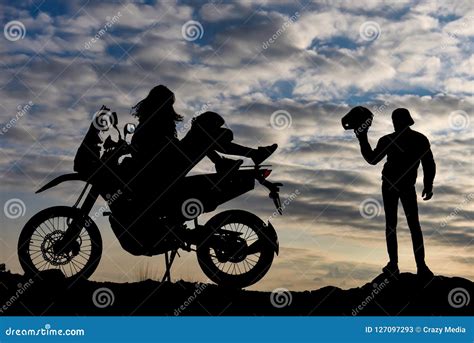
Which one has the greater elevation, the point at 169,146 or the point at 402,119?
the point at 402,119

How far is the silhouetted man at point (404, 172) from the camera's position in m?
9.74

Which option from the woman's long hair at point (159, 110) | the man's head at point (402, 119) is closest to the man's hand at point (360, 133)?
the man's head at point (402, 119)

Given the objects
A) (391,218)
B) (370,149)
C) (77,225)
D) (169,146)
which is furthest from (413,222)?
(77,225)

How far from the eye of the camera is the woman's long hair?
8.87 metres

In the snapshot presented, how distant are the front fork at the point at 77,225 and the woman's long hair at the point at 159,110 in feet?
4.04

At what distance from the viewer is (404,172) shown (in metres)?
9.78

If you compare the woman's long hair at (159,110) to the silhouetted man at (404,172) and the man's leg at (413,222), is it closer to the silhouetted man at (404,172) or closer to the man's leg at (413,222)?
the silhouetted man at (404,172)

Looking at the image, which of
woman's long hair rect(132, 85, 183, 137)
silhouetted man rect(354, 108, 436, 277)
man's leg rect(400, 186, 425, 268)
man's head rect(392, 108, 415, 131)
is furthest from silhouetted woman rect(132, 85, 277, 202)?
man's leg rect(400, 186, 425, 268)

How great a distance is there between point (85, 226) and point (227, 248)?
6.69 ft

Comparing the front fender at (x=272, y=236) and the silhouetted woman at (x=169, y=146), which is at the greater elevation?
the silhouetted woman at (x=169, y=146)

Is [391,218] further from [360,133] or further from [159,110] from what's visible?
[159,110]

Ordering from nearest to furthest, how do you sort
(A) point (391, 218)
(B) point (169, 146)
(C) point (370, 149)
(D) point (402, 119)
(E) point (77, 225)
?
(B) point (169, 146) → (E) point (77, 225) → (C) point (370, 149) → (A) point (391, 218) → (D) point (402, 119)

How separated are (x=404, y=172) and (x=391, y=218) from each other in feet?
2.41

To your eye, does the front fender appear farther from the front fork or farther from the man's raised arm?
the front fork
